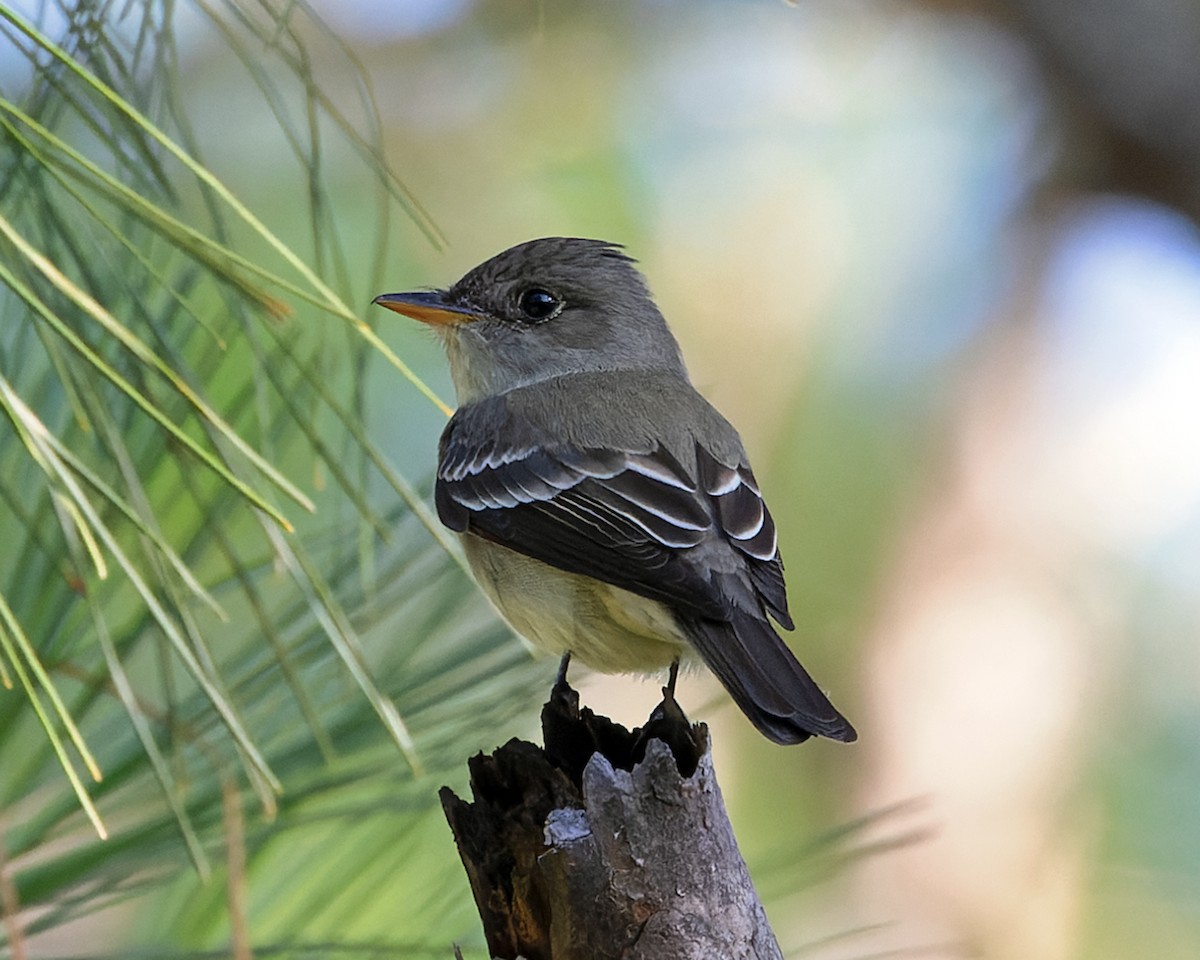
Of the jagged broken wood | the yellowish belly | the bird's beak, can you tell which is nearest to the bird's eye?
the bird's beak

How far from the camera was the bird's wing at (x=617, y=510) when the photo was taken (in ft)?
6.97

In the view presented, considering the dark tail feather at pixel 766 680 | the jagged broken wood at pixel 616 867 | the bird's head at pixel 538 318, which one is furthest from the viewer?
the bird's head at pixel 538 318

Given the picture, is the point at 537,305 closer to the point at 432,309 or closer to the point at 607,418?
the point at 432,309

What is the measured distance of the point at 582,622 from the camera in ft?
7.41

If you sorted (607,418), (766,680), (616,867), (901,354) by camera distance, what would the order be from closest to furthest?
(616,867), (766,680), (607,418), (901,354)

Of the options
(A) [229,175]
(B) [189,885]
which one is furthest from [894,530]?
(B) [189,885]

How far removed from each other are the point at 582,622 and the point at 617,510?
0.61 ft

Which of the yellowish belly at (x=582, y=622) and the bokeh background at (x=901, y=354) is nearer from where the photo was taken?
the yellowish belly at (x=582, y=622)

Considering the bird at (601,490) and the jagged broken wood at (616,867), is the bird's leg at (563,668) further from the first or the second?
the jagged broken wood at (616,867)

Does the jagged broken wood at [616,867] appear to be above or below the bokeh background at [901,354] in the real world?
below

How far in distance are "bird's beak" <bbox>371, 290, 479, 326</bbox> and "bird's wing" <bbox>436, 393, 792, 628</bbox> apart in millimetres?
341

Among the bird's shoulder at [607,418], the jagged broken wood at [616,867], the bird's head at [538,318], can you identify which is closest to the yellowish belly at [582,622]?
the bird's shoulder at [607,418]

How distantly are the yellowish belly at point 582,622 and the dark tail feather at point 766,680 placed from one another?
14cm

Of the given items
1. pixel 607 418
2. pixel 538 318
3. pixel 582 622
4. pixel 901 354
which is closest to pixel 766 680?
pixel 582 622
